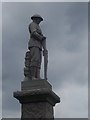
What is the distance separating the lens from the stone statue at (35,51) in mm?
12734

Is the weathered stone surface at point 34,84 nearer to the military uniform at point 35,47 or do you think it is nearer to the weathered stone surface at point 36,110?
the military uniform at point 35,47

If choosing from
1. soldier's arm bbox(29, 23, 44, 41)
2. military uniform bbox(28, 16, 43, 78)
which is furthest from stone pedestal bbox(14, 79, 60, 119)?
soldier's arm bbox(29, 23, 44, 41)

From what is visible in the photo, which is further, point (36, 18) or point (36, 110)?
point (36, 18)

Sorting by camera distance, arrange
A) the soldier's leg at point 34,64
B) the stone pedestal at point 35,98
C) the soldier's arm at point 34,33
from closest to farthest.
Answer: the stone pedestal at point 35,98 → the soldier's leg at point 34,64 → the soldier's arm at point 34,33

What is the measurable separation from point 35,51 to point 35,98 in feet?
5.19

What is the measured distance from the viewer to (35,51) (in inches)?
506

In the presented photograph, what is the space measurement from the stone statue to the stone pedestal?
14.4 inches

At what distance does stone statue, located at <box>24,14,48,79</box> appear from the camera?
501 inches

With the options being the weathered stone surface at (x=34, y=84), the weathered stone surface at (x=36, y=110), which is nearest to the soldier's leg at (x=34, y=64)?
the weathered stone surface at (x=34, y=84)

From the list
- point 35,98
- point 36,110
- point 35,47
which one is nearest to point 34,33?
point 35,47

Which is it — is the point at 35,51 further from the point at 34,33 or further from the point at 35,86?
the point at 35,86

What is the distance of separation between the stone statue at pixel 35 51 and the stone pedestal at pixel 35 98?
0.37 meters

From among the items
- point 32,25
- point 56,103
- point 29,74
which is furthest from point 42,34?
point 56,103

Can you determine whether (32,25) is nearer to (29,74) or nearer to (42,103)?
(29,74)
